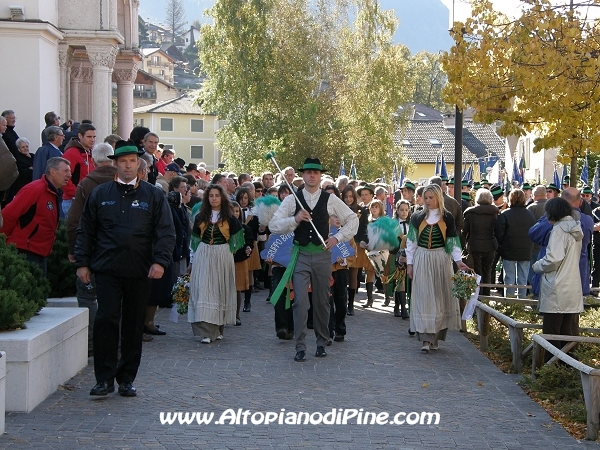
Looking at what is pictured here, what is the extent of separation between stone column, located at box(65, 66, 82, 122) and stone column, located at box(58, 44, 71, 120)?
258 cm

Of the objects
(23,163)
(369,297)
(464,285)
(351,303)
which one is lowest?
(369,297)

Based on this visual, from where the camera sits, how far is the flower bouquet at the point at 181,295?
12484 millimetres

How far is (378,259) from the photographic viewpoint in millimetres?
16672

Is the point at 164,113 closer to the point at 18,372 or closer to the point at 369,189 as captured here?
the point at 369,189

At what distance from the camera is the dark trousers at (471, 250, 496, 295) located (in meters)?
16.8

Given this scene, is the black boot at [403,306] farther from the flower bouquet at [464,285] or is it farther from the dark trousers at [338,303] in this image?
the flower bouquet at [464,285]

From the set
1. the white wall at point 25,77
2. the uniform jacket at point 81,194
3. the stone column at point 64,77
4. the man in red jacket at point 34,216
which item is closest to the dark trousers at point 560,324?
the uniform jacket at point 81,194

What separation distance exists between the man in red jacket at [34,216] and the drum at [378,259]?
23.1ft

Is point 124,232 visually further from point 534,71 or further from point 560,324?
point 534,71

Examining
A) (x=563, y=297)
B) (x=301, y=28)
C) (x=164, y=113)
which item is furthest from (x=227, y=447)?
(x=164, y=113)

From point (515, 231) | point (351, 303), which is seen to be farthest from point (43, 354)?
point (515, 231)

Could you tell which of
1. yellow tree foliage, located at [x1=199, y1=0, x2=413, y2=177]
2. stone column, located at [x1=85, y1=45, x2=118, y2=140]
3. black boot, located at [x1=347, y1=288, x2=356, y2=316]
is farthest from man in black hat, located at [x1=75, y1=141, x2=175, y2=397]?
yellow tree foliage, located at [x1=199, y1=0, x2=413, y2=177]

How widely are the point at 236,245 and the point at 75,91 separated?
2081 centimetres

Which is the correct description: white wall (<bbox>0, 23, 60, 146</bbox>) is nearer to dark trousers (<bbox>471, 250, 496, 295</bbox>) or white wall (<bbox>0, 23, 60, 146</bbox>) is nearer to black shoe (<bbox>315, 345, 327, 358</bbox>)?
dark trousers (<bbox>471, 250, 496, 295</bbox>)
